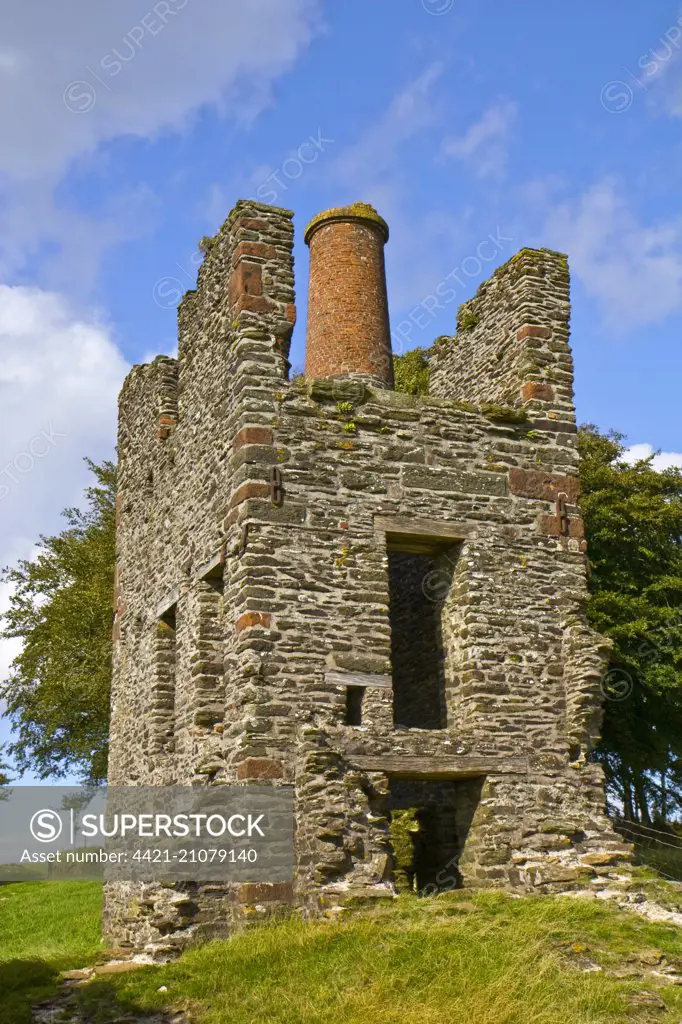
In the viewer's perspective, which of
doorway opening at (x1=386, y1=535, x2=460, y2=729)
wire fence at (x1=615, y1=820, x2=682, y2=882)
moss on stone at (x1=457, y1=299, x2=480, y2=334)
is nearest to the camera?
doorway opening at (x1=386, y1=535, x2=460, y2=729)

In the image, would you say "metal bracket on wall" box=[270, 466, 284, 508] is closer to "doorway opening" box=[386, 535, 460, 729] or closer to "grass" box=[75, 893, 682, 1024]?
"doorway opening" box=[386, 535, 460, 729]

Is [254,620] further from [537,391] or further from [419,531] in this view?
[537,391]

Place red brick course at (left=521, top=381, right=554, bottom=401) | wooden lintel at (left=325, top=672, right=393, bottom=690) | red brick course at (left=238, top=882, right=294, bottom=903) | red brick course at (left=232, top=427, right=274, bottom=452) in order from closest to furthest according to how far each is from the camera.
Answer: red brick course at (left=238, top=882, right=294, bottom=903), wooden lintel at (left=325, top=672, right=393, bottom=690), red brick course at (left=232, top=427, right=274, bottom=452), red brick course at (left=521, top=381, right=554, bottom=401)

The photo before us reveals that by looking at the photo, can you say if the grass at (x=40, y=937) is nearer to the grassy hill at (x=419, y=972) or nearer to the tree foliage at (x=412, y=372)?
the grassy hill at (x=419, y=972)

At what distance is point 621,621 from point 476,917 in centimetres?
1152

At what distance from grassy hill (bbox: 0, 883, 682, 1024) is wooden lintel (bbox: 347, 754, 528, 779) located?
4.24 feet

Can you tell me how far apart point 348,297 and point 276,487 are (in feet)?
25.8

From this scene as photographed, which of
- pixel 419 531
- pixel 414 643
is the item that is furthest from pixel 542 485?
pixel 414 643

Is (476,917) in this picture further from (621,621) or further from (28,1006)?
(621,621)

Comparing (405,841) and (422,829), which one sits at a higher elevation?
(422,829)

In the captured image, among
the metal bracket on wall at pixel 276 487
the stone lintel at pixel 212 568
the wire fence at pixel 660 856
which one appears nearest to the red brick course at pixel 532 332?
the metal bracket on wall at pixel 276 487

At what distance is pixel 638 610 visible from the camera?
772 inches

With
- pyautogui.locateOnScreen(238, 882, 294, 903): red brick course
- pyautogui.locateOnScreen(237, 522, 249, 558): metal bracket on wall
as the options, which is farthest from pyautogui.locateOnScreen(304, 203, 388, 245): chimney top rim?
pyautogui.locateOnScreen(238, 882, 294, 903): red brick course

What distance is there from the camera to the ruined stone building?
34.0 ft
